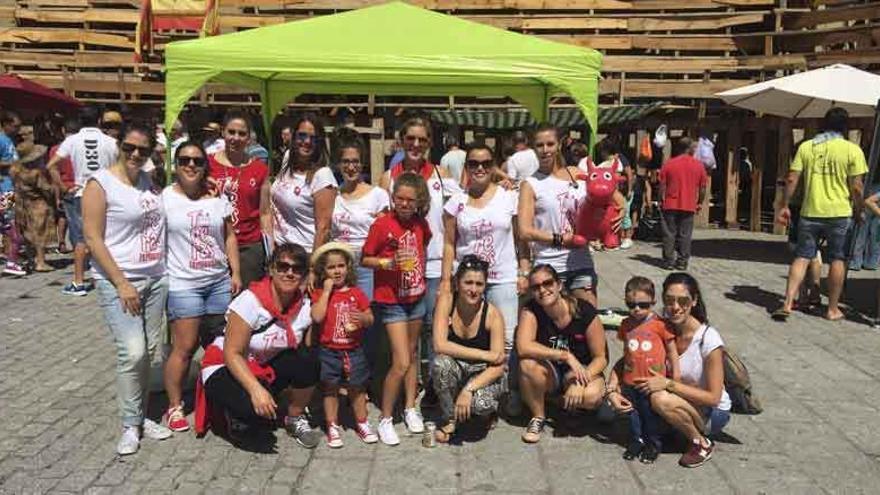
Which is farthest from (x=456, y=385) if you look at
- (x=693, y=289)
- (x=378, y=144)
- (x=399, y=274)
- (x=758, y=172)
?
(x=758, y=172)

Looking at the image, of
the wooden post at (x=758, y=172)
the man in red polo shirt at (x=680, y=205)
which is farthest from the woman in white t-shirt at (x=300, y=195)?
the wooden post at (x=758, y=172)

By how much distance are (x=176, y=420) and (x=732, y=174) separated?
11.5 meters

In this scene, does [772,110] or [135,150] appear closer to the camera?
[135,150]

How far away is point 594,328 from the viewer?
163 inches

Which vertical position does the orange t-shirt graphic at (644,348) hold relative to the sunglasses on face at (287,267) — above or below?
below

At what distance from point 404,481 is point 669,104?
1143 centimetres

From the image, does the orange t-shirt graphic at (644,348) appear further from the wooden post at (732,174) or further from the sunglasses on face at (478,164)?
the wooden post at (732,174)

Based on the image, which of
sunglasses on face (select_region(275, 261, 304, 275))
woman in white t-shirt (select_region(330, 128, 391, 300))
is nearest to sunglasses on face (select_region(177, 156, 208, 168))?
sunglasses on face (select_region(275, 261, 304, 275))

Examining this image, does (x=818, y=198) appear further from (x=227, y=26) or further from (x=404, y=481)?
(x=227, y=26)

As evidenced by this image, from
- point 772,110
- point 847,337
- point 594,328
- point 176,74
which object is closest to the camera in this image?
point 594,328

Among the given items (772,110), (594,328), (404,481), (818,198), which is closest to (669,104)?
(772,110)

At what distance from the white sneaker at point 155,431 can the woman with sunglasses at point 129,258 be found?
108 mm

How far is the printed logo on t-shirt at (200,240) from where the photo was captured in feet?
13.4

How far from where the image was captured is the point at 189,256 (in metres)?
4.09
